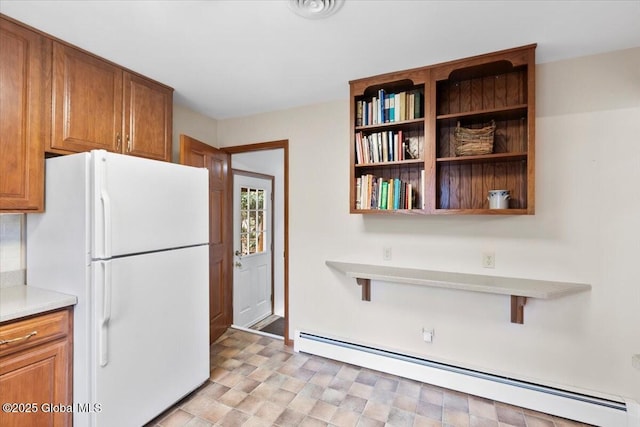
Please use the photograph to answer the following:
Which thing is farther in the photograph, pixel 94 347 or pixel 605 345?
pixel 605 345

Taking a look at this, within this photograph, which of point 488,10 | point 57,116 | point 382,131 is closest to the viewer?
point 488,10

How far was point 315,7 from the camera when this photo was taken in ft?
4.87

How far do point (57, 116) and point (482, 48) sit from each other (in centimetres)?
260

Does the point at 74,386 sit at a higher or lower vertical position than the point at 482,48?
lower

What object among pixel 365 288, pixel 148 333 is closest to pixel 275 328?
pixel 365 288

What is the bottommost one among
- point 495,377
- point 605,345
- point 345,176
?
point 495,377

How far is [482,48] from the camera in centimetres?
189

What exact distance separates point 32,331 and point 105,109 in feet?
A: 4.51

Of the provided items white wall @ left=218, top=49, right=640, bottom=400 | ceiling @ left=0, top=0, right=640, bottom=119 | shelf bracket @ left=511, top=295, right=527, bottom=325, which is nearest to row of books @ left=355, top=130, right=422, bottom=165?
white wall @ left=218, top=49, right=640, bottom=400

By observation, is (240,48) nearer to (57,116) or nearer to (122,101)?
(122,101)

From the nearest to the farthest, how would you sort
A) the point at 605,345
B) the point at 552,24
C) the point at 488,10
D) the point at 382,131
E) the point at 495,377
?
the point at 488,10 → the point at 552,24 → the point at 605,345 → the point at 495,377 → the point at 382,131

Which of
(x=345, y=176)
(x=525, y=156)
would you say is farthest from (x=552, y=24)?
(x=345, y=176)

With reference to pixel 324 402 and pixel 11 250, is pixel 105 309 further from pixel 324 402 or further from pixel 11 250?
pixel 324 402

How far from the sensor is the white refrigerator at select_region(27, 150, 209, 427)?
1.59m
